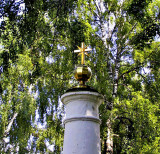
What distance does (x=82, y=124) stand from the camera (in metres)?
3.04

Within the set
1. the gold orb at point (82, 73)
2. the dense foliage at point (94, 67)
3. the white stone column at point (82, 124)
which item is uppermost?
the dense foliage at point (94, 67)

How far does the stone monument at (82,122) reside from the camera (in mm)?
2957

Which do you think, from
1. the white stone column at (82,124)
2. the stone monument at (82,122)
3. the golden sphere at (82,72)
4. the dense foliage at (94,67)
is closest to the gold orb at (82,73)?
the golden sphere at (82,72)

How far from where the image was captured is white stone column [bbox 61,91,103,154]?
295cm

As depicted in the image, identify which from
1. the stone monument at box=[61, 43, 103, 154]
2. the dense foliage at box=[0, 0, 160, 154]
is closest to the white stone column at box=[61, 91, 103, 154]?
the stone monument at box=[61, 43, 103, 154]

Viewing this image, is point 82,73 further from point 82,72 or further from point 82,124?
point 82,124

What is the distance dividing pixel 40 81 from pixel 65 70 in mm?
1938

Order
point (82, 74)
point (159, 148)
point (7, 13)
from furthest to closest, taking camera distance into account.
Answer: point (159, 148) → point (7, 13) → point (82, 74)

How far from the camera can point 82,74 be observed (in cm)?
343

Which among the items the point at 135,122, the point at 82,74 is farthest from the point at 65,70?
the point at 82,74

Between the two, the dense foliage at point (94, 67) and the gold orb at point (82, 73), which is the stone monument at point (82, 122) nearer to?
the gold orb at point (82, 73)

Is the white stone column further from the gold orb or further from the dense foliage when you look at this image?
the dense foliage

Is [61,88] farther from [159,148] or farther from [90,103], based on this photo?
[90,103]

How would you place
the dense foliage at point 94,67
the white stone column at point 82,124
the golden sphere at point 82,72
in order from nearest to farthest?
the white stone column at point 82,124, the golden sphere at point 82,72, the dense foliage at point 94,67
